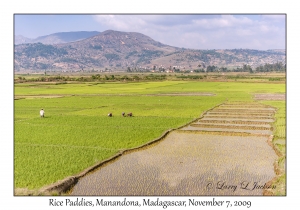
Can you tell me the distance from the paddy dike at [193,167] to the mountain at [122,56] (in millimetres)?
130744

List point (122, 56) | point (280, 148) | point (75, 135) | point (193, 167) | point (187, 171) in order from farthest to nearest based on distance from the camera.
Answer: point (122, 56) → point (75, 135) → point (280, 148) → point (193, 167) → point (187, 171)

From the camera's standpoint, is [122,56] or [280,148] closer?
[280,148]

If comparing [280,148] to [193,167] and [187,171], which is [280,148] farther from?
[187,171]

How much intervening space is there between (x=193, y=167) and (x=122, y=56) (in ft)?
554

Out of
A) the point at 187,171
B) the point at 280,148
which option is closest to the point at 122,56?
the point at 280,148

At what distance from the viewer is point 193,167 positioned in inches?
347

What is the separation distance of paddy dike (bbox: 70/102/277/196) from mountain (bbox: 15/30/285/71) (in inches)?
5147

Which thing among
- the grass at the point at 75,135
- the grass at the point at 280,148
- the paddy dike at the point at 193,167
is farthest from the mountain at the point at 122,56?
the paddy dike at the point at 193,167

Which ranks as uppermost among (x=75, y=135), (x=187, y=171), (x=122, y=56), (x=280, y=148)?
(x=122, y=56)

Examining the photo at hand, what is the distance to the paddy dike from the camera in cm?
727

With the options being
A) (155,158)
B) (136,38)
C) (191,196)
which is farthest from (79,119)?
(136,38)

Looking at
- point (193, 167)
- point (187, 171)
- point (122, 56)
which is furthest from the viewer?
point (122, 56)

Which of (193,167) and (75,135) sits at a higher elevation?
(75,135)
